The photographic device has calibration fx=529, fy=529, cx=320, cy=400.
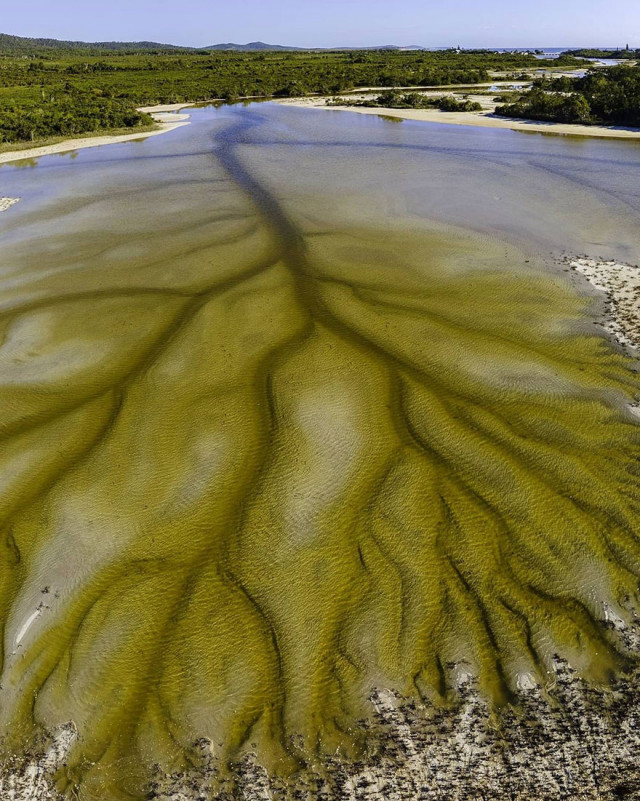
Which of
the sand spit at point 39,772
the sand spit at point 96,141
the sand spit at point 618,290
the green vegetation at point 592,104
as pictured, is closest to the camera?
the sand spit at point 39,772

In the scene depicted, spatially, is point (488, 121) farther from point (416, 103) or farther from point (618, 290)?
point (618, 290)

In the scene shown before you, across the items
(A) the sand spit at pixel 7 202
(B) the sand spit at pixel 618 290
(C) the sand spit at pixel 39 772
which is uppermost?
(A) the sand spit at pixel 7 202

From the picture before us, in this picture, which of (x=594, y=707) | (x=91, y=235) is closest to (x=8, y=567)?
(x=594, y=707)

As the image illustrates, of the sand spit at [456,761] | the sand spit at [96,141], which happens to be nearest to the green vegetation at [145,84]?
the sand spit at [96,141]

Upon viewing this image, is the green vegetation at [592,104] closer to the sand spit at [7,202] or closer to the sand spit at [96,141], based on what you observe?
the sand spit at [96,141]

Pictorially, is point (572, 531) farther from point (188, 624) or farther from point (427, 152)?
point (427, 152)

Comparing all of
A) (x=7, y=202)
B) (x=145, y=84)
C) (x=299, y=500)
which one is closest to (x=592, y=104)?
(x=7, y=202)
